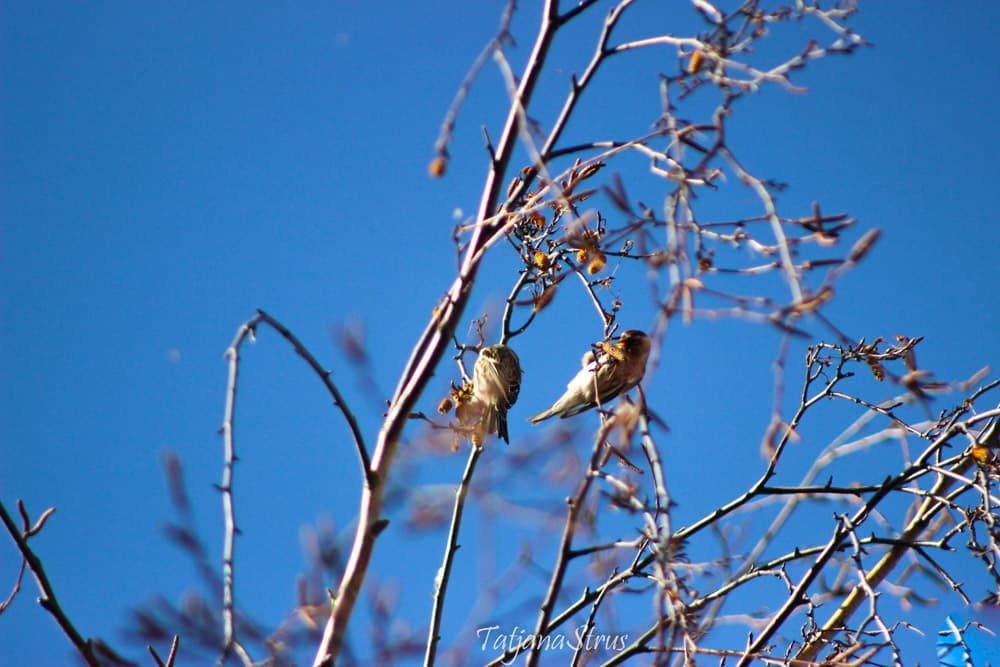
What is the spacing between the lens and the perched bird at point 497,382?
10.6ft

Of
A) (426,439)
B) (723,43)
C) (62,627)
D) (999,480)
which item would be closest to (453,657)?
(426,439)

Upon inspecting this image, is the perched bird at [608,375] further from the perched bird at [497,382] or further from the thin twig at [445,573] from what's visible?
the thin twig at [445,573]

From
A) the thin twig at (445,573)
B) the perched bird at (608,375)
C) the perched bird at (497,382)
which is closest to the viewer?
the thin twig at (445,573)

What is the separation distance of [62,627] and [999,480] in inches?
79.5

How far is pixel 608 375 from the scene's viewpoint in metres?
3.28

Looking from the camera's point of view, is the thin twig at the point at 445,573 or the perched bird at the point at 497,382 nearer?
the thin twig at the point at 445,573

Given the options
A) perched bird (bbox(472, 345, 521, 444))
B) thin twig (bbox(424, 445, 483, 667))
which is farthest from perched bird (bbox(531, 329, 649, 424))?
thin twig (bbox(424, 445, 483, 667))

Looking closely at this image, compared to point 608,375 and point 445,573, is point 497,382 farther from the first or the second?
point 445,573

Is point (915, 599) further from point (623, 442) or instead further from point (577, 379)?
point (577, 379)

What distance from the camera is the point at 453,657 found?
230 cm

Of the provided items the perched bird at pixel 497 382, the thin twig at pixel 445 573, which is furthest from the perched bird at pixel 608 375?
the thin twig at pixel 445 573

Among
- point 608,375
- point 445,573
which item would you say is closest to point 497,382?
point 608,375

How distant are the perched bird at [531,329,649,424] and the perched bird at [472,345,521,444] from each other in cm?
28

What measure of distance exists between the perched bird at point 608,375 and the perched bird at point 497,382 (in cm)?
28
